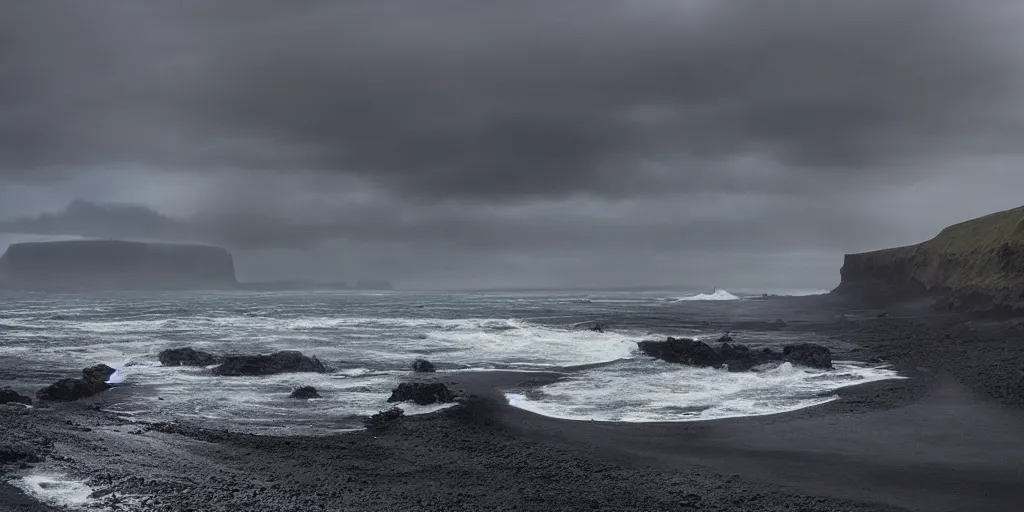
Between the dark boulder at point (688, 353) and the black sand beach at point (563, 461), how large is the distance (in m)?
10.8

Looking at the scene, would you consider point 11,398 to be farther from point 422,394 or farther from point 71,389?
point 422,394

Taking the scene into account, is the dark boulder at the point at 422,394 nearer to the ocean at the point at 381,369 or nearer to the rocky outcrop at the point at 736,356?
the ocean at the point at 381,369

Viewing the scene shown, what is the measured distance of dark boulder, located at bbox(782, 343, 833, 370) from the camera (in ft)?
105

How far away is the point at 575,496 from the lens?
13570mm

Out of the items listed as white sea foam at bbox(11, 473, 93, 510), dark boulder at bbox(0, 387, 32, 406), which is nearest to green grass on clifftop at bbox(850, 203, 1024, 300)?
white sea foam at bbox(11, 473, 93, 510)

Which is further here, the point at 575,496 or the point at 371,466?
the point at 371,466

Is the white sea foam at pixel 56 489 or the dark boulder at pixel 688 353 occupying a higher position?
the dark boulder at pixel 688 353

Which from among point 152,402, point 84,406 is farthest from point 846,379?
point 84,406

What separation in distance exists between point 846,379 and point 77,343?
4437 cm

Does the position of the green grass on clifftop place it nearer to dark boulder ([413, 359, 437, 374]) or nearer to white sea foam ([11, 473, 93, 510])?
dark boulder ([413, 359, 437, 374])

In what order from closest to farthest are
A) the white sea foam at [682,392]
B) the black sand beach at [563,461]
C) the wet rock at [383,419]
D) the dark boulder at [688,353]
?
the black sand beach at [563,461]
the wet rock at [383,419]
the white sea foam at [682,392]
the dark boulder at [688,353]

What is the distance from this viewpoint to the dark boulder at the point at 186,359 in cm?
3337

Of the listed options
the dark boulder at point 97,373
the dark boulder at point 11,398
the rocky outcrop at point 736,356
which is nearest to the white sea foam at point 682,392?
the rocky outcrop at point 736,356

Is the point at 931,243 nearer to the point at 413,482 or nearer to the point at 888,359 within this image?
the point at 888,359
